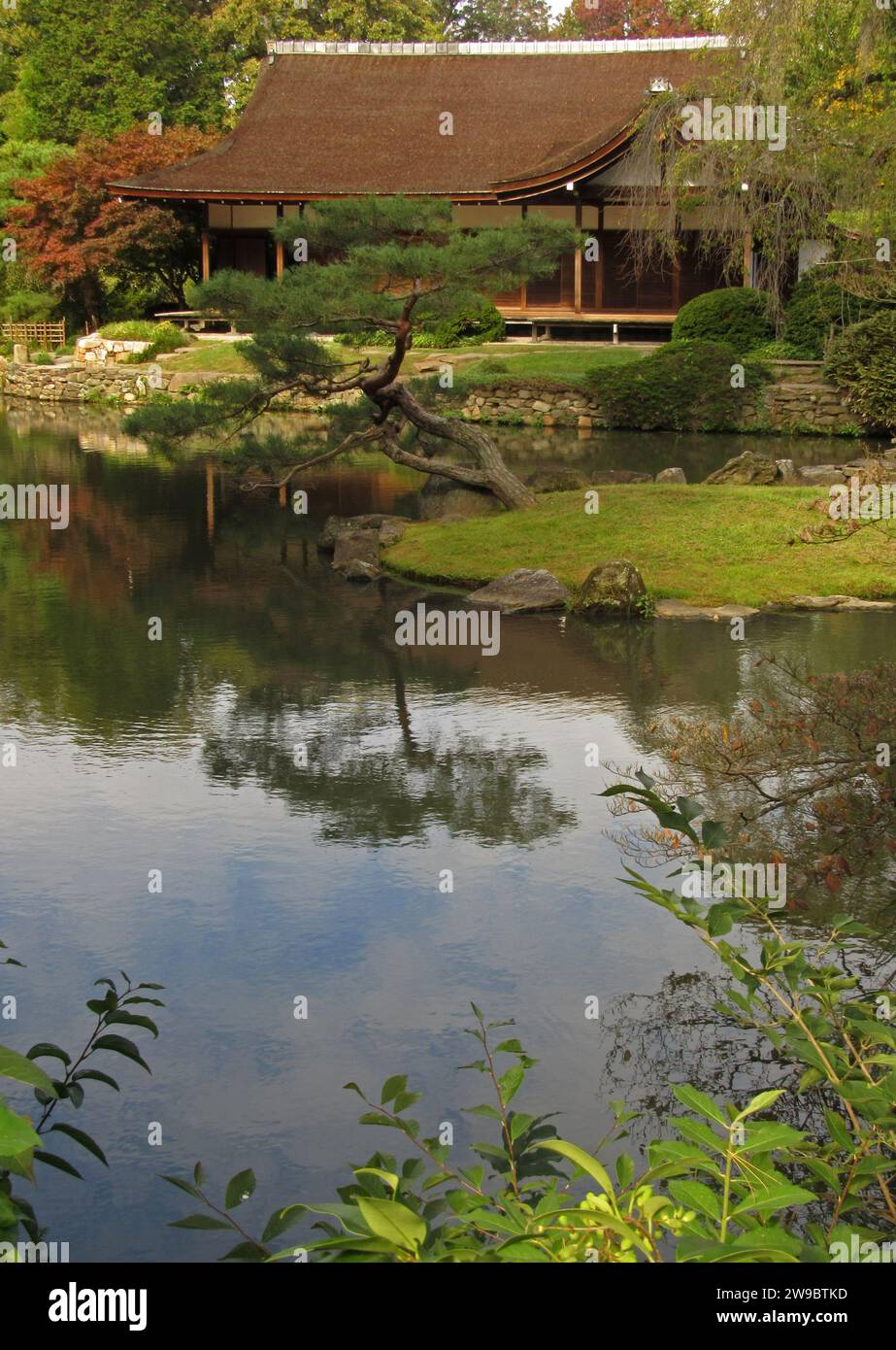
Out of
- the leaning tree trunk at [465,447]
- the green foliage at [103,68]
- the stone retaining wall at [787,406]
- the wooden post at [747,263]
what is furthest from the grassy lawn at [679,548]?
the green foliage at [103,68]

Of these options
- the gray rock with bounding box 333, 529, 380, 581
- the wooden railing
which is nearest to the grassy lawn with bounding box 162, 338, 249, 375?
the wooden railing

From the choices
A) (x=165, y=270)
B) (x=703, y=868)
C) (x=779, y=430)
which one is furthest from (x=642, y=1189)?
(x=165, y=270)

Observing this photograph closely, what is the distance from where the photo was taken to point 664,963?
6.61 meters

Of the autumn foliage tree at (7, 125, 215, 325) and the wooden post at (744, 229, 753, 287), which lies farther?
the autumn foliage tree at (7, 125, 215, 325)

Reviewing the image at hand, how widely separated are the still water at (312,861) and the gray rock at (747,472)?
6180mm

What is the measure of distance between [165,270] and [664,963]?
→ 34.6 metres

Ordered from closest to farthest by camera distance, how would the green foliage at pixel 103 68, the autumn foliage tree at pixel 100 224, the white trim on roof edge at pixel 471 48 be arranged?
the autumn foliage tree at pixel 100 224 < the white trim on roof edge at pixel 471 48 < the green foliage at pixel 103 68

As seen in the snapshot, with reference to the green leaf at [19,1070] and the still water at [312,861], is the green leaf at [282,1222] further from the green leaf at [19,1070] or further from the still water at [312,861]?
the still water at [312,861]

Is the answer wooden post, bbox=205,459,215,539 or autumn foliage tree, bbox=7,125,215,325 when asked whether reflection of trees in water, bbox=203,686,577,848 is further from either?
autumn foliage tree, bbox=7,125,215,325

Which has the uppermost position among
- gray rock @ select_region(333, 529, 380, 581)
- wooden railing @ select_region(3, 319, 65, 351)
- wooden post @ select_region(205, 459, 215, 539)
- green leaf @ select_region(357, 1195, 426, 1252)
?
wooden railing @ select_region(3, 319, 65, 351)

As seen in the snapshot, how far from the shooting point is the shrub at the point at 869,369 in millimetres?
24547

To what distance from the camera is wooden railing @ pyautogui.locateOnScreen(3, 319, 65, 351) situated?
37875 millimetres

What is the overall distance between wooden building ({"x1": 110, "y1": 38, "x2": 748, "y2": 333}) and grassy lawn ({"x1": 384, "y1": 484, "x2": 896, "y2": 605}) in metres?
15.8

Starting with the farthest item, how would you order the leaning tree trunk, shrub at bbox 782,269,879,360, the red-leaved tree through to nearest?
the red-leaved tree, shrub at bbox 782,269,879,360, the leaning tree trunk
